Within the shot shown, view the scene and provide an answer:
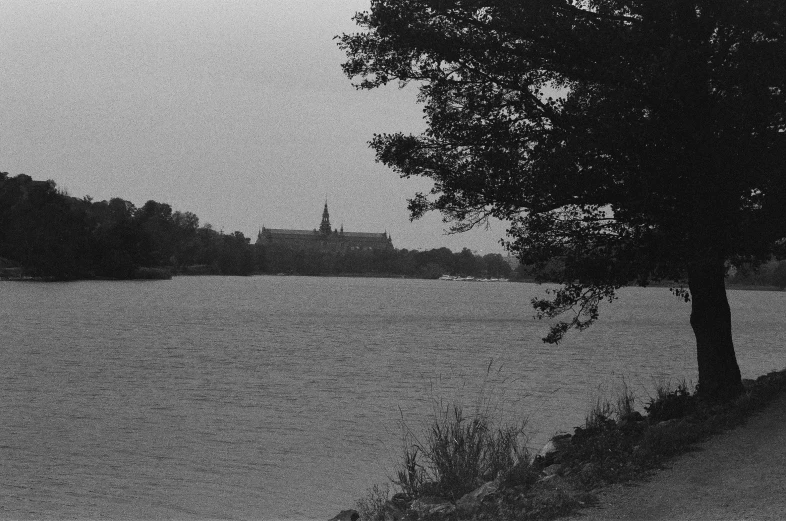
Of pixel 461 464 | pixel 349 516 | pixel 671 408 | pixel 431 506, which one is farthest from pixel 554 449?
pixel 349 516

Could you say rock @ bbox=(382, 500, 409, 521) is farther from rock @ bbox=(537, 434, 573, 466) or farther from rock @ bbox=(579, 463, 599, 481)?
rock @ bbox=(537, 434, 573, 466)

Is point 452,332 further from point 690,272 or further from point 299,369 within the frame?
point 690,272

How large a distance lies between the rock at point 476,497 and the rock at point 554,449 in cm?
176

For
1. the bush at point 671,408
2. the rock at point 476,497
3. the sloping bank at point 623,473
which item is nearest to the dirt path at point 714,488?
the sloping bank at point 623,473

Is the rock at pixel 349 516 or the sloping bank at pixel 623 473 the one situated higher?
the sloping bank at pixel 623 473

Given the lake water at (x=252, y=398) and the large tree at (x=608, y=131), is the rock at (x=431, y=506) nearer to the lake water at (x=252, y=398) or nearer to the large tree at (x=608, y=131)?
the lake water at (x=252, y=398)

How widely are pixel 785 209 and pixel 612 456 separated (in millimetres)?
5101

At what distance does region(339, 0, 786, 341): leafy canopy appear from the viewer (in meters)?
12.2

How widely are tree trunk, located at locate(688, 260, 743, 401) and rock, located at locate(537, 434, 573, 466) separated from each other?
279 cm

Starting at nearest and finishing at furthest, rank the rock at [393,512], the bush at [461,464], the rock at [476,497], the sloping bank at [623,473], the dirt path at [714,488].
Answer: the dirt path at [714,488]
the sloping bank at [623,473]
the rock at [476,497]
the rock at [393,512]
the bush at [461,464]

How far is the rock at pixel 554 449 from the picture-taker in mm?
11916

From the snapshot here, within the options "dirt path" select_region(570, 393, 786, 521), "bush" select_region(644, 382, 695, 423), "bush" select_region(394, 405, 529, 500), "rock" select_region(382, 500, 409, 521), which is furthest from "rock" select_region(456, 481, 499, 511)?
"bush" select_region(644, 382, 695, 423)

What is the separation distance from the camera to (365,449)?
58.0 ft

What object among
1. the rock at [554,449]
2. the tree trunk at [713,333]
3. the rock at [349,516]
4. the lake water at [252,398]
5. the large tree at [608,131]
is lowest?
the lake water at [252,398]
